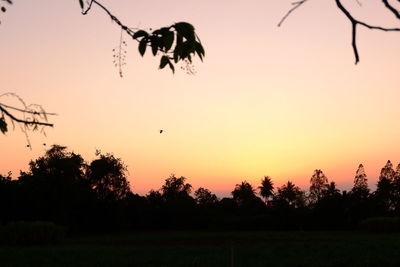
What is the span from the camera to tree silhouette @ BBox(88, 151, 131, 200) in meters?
62.2

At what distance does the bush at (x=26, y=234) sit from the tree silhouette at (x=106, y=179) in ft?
70.0

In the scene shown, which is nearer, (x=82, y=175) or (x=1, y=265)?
(x=1, y=265)

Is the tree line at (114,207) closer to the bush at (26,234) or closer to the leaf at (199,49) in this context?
the bush at (26,234)

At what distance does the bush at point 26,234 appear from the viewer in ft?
129

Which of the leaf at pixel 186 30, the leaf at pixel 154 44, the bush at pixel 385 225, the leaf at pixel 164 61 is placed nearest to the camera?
the leaf at pixel 186 30

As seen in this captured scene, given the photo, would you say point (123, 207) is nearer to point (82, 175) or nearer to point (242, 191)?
point (82, 175)

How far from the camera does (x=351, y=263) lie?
715 inches

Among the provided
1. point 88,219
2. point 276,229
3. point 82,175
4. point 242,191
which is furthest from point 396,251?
point 242,191

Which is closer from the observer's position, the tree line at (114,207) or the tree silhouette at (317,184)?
the tree line at (114,207)

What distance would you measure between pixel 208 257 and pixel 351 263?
18.9ft

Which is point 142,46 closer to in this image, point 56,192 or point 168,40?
point 168,40

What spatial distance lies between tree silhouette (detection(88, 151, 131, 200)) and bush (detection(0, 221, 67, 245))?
70.0 ft

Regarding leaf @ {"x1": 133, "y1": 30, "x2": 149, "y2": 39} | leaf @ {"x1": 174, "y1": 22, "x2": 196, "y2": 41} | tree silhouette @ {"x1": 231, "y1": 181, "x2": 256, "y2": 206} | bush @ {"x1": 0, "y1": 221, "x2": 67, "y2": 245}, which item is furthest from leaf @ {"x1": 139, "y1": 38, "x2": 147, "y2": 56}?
tree silhouette @ {"x1": 231, "y1": 181, "x2": 256, "y2": 206}

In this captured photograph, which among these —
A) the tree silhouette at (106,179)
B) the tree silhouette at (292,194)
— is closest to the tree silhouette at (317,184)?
the tree silhouette at (292,194)
